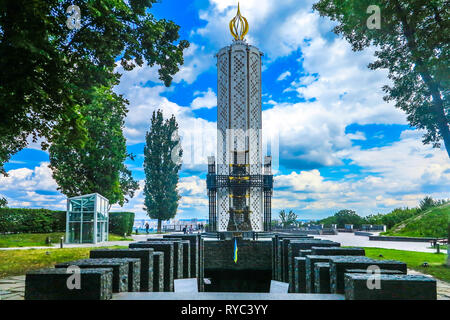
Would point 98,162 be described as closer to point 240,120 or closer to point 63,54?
point 240,120

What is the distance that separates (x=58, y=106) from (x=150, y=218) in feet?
95.2

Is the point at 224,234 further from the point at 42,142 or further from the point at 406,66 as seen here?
the point at 406,66

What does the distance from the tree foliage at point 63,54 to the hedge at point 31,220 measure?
56.8 feet

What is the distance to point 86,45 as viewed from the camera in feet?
32.4

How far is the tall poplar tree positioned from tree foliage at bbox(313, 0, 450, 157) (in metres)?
26.8

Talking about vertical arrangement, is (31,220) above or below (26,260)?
above

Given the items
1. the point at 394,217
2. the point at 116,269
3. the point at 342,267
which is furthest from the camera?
the point at 394,217

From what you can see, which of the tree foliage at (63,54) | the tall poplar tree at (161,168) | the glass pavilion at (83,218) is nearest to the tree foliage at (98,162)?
the glass pavilion at (83,218)

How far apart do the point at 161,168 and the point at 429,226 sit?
91.9 ft

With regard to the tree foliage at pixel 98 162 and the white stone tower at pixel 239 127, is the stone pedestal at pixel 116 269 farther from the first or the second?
the tree foliage at pixel 98 162

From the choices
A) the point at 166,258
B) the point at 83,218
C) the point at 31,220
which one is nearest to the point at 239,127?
the point at 83,218

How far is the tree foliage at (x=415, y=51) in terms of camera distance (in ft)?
38.0

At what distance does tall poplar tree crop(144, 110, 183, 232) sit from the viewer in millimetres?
36594

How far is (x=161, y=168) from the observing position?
3712 centimetres
